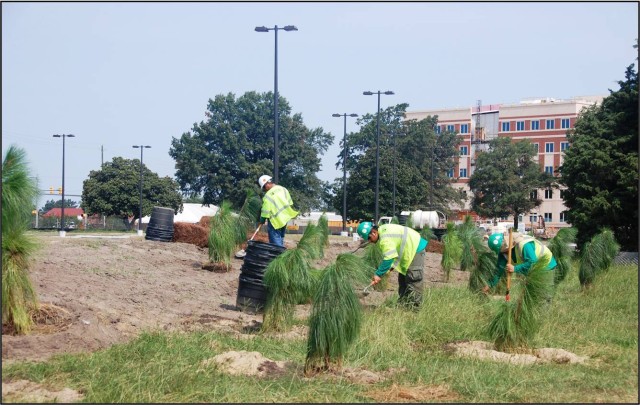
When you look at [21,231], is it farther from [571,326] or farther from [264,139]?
[264,139]

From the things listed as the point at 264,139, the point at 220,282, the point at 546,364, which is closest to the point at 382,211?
the point at 264,139

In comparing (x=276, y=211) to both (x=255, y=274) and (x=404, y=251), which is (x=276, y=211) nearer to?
(x=255, y=274)

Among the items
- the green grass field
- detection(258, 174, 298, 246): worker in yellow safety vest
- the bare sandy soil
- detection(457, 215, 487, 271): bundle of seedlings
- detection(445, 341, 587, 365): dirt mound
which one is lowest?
detection(445, 341, 587, 365): dirt mound

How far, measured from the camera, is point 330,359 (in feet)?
25.9

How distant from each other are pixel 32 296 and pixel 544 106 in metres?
90.4

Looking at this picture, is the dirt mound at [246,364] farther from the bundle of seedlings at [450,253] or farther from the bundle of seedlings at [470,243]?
the bundle of seedlings at [450,253]

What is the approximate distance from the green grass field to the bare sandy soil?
1.62 feet

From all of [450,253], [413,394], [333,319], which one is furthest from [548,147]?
[413,394]

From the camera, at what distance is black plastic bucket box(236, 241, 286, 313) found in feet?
39.8

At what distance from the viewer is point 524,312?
380 inches

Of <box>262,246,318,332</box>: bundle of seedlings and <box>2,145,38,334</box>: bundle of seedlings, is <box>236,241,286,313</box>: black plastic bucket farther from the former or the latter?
<box>2,145,38,334</box>: bundle of seedlings

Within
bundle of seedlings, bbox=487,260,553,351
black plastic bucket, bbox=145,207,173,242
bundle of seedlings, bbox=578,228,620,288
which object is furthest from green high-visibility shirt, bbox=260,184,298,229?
black plastic bucket, bbox=145,207,173,242

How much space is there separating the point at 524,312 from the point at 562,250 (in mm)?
10117

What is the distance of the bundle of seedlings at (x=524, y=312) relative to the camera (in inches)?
381
